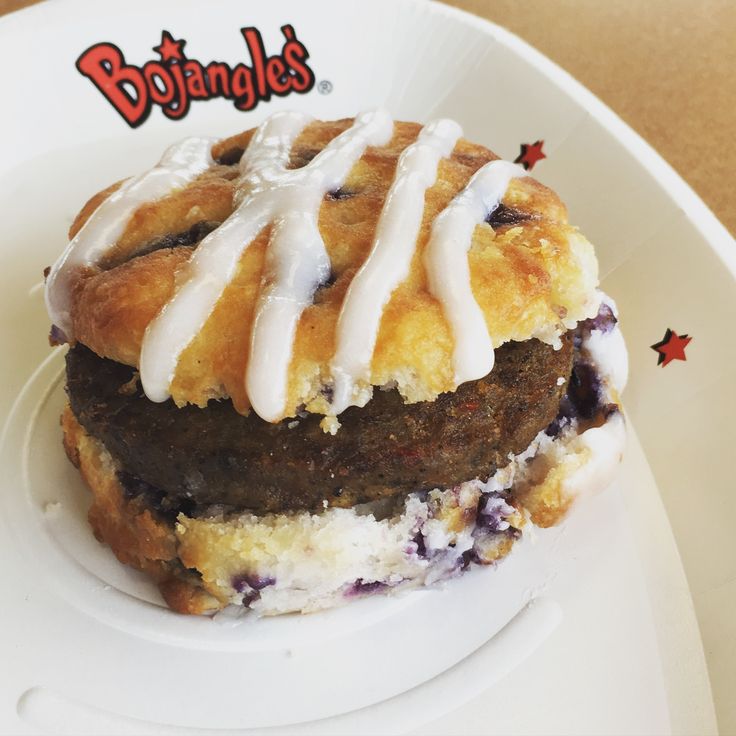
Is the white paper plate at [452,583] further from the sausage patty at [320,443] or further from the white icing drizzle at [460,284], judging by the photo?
the white icing drizzle at [460,284]

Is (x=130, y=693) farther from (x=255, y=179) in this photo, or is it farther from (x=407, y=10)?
(x=407, y=10)

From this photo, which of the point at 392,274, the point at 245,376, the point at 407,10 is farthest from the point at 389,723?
the point at 407,10

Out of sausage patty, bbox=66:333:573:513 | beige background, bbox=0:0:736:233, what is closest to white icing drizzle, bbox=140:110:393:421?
sausage patty, bbox=66:333:573:513

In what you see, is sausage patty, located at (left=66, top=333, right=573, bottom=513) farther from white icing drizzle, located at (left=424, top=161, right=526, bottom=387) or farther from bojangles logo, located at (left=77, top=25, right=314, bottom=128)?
bojangles logo, located at (left=77, top=25, right=314, bottom=128)

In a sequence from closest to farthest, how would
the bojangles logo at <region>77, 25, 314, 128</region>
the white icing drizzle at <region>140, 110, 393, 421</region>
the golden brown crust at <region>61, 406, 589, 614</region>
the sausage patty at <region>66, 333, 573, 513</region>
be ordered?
1. the white icing drizzle at <region>140, 110, 393, 421</region>
2. the sausage patty at <region>66, 333, 573, 513</region>
3. the golden brown crust at <region>61, 406, 589, 614</region>
4. the bojangles logo at <region>77, 25, 314, 128</region>

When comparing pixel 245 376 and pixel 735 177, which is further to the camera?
pixel 735 177

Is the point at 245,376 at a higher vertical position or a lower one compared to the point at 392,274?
lower
